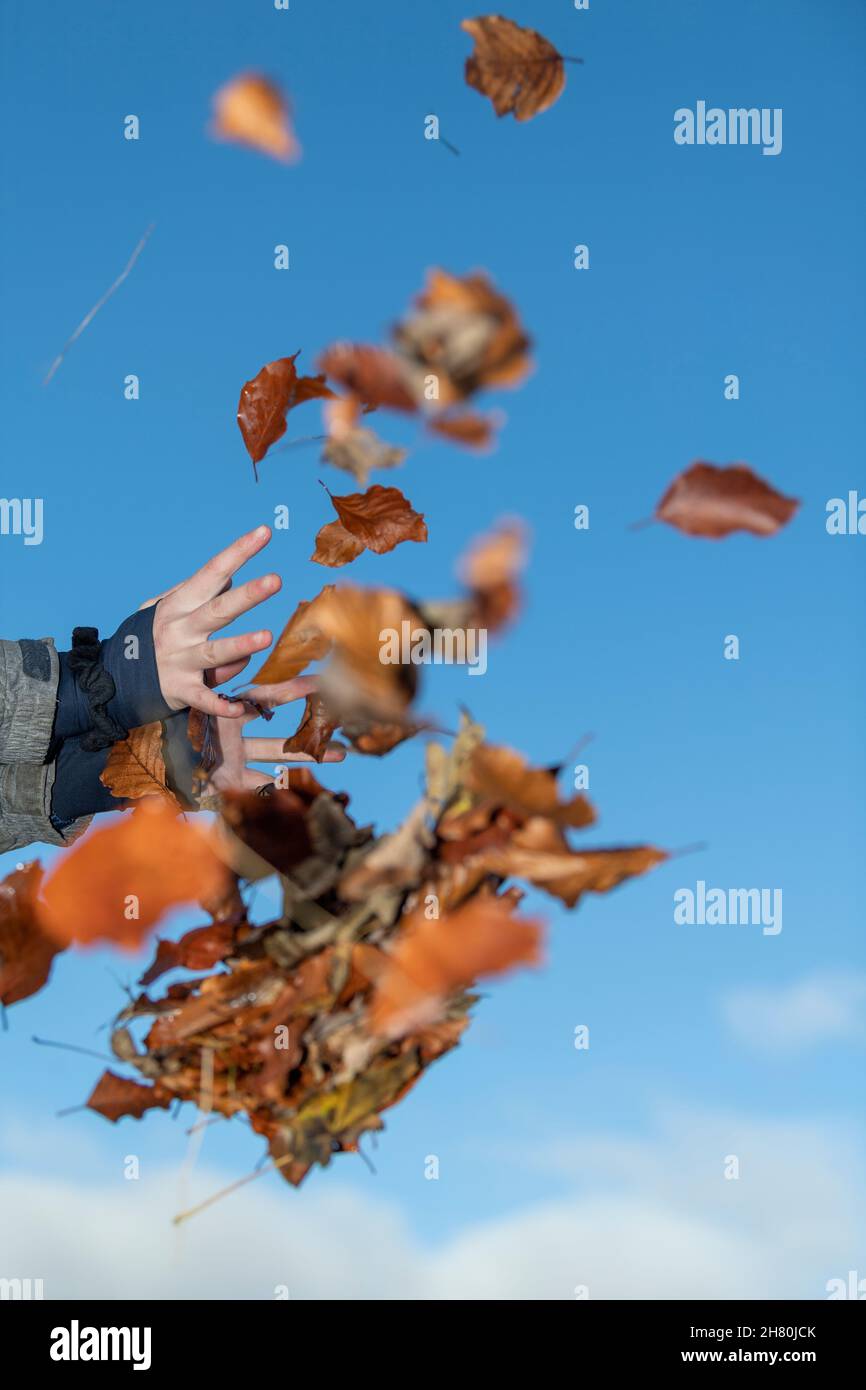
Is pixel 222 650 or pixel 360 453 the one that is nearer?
pixel 360 453

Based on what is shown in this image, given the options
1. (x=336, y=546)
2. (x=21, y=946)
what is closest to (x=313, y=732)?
(x=336, y=546)

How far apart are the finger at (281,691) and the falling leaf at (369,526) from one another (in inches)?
4.9

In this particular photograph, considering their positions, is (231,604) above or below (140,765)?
above

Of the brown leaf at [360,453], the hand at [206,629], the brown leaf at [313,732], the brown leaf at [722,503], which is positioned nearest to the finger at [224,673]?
the hand at [206,629]

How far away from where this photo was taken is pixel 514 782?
70 centimetres

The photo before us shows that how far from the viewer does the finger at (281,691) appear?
3.78 feet

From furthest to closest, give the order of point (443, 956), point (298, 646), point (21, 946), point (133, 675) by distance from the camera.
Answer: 1. point (133, 675)
2. point (298, 646)
3. point (21, 946)
4. point (443, 956)

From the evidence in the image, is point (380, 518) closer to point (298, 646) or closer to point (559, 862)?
point (298, 646)

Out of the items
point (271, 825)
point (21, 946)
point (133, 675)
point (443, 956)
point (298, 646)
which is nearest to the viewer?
point (443, 956)

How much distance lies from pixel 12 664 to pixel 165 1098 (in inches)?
23.2

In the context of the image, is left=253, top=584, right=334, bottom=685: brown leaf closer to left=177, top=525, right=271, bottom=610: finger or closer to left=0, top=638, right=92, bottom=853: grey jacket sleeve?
left=177, top=525, right=271, bottom=610: finger

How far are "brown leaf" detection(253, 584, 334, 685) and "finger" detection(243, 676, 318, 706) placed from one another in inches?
2.3

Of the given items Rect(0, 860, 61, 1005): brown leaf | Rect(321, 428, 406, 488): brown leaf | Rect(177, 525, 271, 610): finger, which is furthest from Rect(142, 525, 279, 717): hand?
Rect(0, 860, 61, 1005): brown leaf

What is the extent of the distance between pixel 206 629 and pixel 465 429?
424mm
